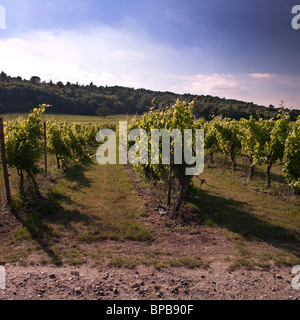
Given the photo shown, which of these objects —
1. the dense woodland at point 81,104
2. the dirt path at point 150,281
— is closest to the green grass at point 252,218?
Answer: the dirt path at point 150,281

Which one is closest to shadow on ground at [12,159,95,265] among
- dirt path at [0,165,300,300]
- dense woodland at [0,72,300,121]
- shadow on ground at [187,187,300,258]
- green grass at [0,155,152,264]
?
green grass at [0,155,152,264]

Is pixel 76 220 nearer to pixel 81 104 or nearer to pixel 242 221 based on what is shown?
pixel 242 221

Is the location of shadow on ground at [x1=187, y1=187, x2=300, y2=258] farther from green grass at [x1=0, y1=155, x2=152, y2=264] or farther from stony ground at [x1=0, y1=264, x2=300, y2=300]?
green grass at [x1=0, y1=155, x2=152, y2=264]

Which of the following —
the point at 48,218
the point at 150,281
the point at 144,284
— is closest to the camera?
the point at 144,284

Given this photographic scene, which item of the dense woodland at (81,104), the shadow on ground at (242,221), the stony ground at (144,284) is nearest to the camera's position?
the stony ground at (144,284)

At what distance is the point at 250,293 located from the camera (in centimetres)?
371

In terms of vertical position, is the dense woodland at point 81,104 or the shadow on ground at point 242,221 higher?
the dense woodland at point 81,104

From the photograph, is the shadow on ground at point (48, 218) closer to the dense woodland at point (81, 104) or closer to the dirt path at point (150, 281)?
the dirt path at point (150, 281)

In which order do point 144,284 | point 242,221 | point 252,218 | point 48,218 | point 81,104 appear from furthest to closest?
point 81,104 → point 252,218 → point 242,221 → point 48,218 → point 144,284

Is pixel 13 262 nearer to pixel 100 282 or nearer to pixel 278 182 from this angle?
pixel 100 282

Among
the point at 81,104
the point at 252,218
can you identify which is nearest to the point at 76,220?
the point at 252,218

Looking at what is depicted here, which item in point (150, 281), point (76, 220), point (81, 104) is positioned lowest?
point (150, 281)

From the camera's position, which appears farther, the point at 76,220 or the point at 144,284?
the point at 76,220
